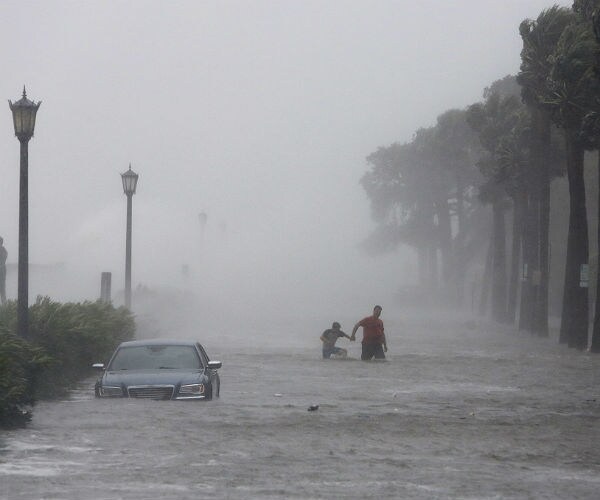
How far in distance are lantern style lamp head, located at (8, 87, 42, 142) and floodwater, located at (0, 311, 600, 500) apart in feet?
14.8

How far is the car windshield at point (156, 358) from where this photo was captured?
21.0m

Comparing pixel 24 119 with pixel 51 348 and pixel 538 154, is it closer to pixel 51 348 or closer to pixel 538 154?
pixel 51 348

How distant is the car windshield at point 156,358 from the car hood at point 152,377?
0.30m

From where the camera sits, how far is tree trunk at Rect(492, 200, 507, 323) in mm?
67938

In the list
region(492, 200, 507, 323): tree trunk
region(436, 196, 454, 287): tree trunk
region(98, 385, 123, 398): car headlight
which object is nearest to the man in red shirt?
region(98, 385, 123, 398): car headlight

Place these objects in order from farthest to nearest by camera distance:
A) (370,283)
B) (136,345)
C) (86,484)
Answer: (370,283)
(136,345)
(86,484)

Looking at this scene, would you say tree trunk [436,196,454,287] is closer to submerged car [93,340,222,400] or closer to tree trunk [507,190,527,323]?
tree trunk [507,190,527,323]

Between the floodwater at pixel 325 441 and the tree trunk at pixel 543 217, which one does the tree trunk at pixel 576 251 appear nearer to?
the tree trunk at pixel 543 217

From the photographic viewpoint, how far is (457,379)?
2878 centimetres

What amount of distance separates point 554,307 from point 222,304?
2207 cm

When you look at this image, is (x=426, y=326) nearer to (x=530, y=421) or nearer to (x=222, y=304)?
(x=222, y=304)

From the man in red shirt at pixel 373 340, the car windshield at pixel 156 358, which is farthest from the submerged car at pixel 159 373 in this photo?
the man in red shirt at pixel 373 340

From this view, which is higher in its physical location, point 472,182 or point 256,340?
point 472,182

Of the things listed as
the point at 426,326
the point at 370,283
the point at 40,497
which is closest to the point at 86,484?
the point at 40,497
